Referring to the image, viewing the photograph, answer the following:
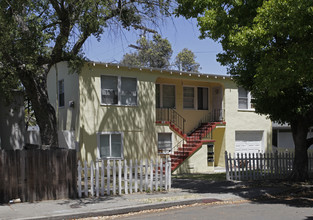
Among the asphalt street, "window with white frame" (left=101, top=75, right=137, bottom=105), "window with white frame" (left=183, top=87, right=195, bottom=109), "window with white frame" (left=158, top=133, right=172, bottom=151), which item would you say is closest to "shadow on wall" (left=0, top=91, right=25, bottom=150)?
"window with white frame" (left=101, top=75, right=137, bottom=105)

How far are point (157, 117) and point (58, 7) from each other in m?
11.0

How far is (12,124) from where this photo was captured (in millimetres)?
15172

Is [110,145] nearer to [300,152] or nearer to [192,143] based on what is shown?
[192,143]

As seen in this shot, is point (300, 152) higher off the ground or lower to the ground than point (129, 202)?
higher

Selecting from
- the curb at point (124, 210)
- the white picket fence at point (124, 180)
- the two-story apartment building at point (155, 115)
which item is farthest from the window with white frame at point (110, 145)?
the curb at point (124, 210)

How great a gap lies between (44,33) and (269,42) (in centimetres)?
739

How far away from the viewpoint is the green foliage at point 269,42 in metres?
9.71

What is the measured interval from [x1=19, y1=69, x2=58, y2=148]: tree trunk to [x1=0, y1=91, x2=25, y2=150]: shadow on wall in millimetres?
2287

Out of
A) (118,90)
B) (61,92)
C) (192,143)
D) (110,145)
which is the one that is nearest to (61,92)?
(61,92)

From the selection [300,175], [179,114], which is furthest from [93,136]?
[300,175]

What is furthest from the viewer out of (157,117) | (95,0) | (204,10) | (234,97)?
(234,97)

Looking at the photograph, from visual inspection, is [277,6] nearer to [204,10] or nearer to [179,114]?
[204,10]

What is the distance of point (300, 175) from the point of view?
1446 centimetres

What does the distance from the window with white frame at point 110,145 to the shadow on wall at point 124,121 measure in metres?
0.22
